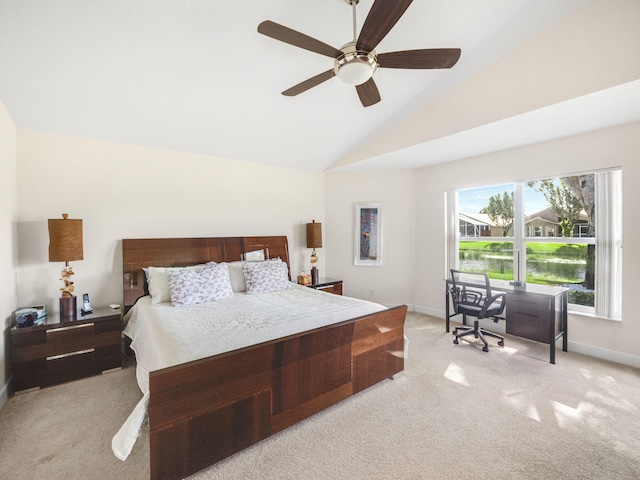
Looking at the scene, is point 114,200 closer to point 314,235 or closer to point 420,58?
point 314,235

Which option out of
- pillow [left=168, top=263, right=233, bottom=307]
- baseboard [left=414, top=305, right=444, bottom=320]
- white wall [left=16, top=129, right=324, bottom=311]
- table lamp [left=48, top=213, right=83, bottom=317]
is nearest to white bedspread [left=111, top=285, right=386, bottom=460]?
pillow [left=168, top=263, right=233, bottom=307]

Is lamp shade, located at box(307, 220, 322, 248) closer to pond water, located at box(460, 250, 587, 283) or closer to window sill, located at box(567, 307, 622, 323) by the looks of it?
pond water, located at box(460, 250, 587, 283)

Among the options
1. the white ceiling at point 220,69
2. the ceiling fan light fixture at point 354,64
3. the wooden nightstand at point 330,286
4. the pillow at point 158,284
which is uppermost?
the white ceiling at point 220,69

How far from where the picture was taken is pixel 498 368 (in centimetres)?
287

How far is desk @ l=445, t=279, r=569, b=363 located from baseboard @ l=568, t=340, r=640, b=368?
0.11 meters

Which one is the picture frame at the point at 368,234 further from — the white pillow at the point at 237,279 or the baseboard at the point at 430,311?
the white pillow at the point at 237,279

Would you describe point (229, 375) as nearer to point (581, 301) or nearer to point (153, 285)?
point (153, 285)

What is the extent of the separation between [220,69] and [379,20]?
1.60m

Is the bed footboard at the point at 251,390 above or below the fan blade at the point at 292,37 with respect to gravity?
below

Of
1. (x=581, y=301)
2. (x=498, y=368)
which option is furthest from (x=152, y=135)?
(x=581, y=301)

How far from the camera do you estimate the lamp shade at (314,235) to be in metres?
4.54

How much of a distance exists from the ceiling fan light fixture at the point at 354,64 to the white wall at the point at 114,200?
263cm

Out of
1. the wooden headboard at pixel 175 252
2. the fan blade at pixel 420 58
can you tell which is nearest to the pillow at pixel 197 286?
the wooden headboard at pixel 175 252

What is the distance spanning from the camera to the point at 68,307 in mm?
2766
